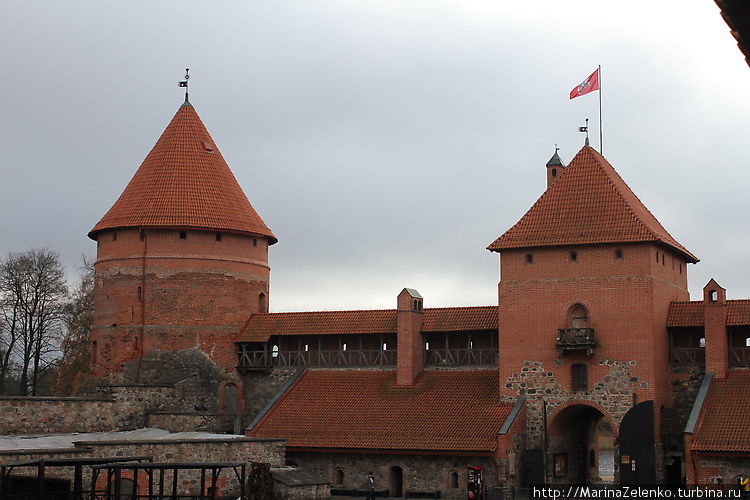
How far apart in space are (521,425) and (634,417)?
10.7 ft

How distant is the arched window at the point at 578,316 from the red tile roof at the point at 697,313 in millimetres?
2527

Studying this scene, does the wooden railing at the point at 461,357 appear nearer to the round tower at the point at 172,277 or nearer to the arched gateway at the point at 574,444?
the arched gateway at the point at 574,444

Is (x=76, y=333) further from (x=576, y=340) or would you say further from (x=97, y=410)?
(x=576, y=340)

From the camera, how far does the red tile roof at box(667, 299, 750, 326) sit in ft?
94.5

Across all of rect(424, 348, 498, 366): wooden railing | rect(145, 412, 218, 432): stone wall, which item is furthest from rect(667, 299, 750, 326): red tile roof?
rect(145, 412, 218, 432): stone wall

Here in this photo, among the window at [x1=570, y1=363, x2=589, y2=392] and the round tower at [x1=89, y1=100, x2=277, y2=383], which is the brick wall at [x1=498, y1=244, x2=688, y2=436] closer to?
the window at [x1=570, y1=363, x2=589, y2=392]

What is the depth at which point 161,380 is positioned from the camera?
34219 millimetres

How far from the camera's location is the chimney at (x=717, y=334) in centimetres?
2848

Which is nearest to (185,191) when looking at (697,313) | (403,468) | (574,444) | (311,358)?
(311,358)

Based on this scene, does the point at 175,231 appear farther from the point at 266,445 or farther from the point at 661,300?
the point at 661,300

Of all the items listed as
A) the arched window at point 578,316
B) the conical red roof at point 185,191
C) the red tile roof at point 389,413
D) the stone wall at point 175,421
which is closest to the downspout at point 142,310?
the conical red roof at point 185,191

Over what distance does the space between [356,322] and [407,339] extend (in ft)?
8.37

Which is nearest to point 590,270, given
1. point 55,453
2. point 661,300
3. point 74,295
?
point 661,300

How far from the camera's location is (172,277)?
115 ft
